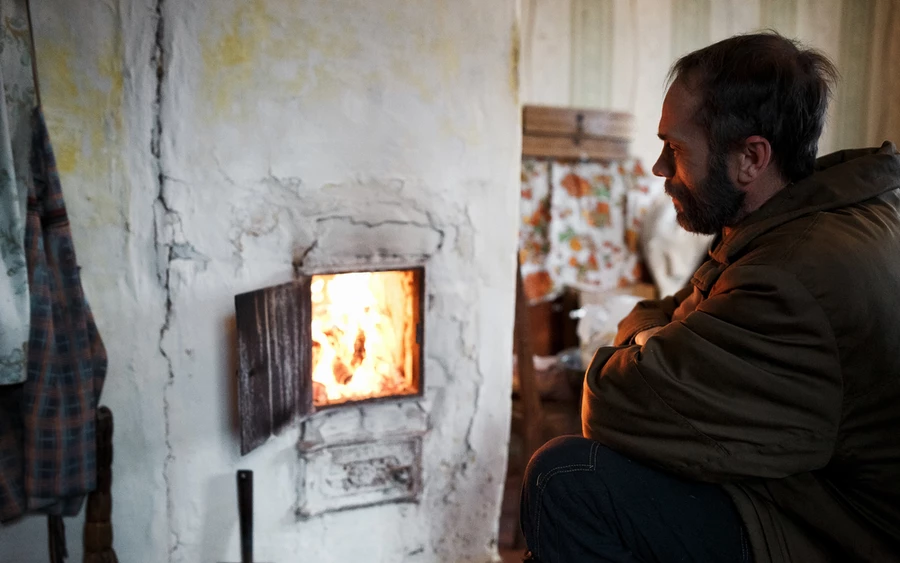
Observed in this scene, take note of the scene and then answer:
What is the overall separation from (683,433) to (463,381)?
36.9 inches

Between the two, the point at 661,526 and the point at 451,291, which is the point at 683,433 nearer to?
the point at 661,526

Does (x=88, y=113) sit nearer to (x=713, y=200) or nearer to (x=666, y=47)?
(x=713, y=200)

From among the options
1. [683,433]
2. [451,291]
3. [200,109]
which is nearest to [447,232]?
[451,291]

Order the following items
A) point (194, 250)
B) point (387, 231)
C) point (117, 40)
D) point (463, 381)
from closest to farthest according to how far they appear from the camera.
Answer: point (117, 40) → point (194, 250) → point (387, 231) → point (463, 381)

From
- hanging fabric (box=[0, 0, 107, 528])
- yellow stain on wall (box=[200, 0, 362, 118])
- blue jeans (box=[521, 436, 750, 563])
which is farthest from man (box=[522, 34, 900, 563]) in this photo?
hanging fabric (box=[0, 0, 107, 528])

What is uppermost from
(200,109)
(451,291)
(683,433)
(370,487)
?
(200,109)

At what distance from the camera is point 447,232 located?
6.72ft

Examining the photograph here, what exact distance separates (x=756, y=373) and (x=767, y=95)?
59cm

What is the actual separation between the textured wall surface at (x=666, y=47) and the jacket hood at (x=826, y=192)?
7.26 feet

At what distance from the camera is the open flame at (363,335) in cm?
203

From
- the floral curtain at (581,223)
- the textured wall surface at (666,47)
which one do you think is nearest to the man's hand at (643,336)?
the floral curtain at (581,223)

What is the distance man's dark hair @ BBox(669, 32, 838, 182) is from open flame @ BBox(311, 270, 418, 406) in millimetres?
949

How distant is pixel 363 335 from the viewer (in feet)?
6.82

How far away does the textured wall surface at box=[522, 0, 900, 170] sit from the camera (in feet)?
11.9
